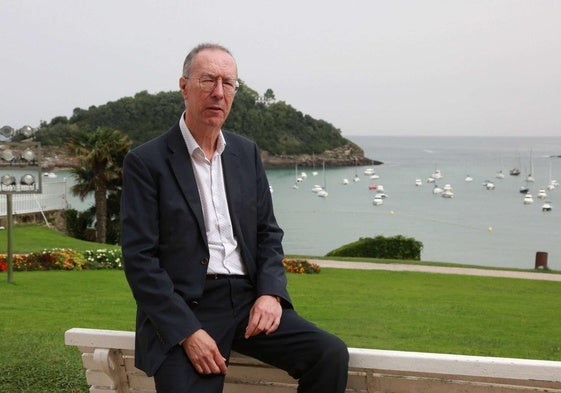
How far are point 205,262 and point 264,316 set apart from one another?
34 cm

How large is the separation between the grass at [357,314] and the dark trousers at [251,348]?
2.27 meters

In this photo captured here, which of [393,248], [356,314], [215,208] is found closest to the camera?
[215,208]

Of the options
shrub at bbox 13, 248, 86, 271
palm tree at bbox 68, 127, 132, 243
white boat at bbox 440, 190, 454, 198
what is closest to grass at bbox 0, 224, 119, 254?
palm tree at bbox 68, 127, 132, 243

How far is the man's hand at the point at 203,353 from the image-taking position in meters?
3.15

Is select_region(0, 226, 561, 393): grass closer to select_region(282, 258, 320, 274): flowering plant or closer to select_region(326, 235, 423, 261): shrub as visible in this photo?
select_region(282, 258, 320, 274): flowering plant

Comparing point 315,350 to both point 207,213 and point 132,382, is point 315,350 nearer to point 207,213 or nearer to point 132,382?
point 207,213

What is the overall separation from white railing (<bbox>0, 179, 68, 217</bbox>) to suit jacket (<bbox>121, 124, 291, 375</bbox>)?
28.0 meters

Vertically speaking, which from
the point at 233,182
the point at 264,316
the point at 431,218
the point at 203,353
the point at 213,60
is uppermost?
the point at 213,60

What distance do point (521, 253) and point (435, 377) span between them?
169ft

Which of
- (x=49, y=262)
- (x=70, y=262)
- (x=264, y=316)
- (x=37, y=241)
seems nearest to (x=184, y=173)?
(x=264, y=316)

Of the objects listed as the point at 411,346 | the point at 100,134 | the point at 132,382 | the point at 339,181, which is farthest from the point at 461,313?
the point at 339,181

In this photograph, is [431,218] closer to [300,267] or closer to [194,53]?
[300,267]

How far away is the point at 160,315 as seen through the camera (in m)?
3.17

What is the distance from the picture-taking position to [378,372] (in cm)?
332
